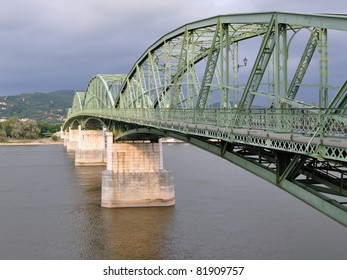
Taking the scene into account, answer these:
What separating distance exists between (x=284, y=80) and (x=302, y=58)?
199 cm

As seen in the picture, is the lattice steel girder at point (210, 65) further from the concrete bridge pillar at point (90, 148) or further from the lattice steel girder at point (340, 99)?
the concrete bridge pillar at point (90, 148)

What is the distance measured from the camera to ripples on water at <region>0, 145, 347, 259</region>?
27.9 meters

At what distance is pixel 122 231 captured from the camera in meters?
33.2

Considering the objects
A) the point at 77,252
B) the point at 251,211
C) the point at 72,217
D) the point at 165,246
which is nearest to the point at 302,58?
the point at 165,246

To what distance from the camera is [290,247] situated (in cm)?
2762

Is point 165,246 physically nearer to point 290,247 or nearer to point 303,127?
point 290,247

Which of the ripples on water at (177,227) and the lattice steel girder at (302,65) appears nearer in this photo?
the lattice steel girder at (302,65)

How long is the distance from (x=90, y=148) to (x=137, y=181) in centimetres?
4571

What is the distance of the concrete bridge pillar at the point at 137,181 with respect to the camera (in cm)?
4109

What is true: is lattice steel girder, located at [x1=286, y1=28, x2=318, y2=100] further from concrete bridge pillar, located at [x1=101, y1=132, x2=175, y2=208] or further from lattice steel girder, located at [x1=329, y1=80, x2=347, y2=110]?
concrete bridge pillar, located at [x1=101, y1=132, x2=175, y2=208]

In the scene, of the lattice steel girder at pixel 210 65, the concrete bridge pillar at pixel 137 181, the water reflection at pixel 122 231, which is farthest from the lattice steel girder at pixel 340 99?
the concrete bridge pillar at pixel 137 181

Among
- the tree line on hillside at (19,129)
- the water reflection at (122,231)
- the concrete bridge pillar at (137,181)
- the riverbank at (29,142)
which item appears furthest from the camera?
the tree line on hillside at (19,129)

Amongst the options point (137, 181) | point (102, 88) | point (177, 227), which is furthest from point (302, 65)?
point (102, 88)

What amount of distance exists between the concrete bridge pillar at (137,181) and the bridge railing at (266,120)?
A: 11440mm
